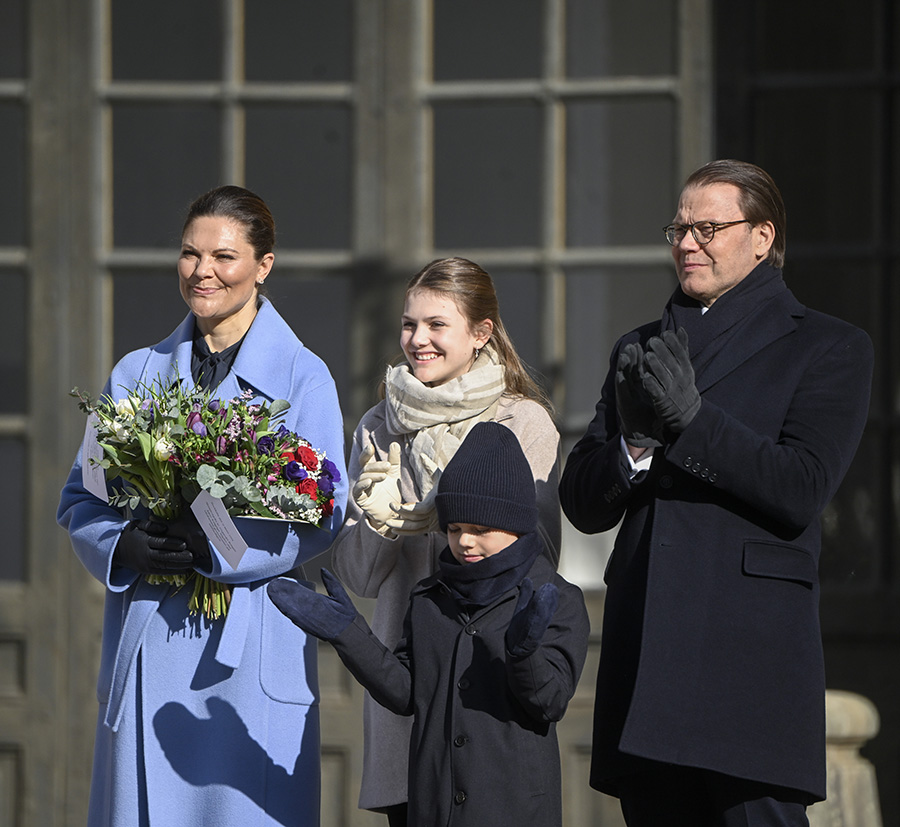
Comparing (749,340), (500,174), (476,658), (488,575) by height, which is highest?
(500,174)

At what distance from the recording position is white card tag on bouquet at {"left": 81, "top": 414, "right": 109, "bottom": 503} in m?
2.52

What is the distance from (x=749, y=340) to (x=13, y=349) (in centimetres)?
292

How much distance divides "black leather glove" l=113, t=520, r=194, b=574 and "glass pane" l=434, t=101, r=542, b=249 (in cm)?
214

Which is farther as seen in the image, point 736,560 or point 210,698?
point 210,698

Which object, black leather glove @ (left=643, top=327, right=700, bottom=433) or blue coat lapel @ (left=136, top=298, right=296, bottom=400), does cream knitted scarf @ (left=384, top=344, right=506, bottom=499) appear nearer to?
blue coat lapel @ (left=136, top=298, right=296, bottom=400)

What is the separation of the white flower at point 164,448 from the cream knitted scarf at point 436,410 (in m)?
0.51

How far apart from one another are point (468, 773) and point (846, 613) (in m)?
2.32

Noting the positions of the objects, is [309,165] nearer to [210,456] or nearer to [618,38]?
[618,38]

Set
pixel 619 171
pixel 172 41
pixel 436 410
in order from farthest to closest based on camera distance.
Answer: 1. pixel 172 41
2. pixel 619 171
3. pixel 436 410

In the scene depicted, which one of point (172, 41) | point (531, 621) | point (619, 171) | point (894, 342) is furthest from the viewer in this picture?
point (172, 41)

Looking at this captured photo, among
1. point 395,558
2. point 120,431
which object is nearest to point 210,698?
point 395,558

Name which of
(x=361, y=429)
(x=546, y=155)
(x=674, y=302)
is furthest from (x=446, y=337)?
(x=546, y=155)

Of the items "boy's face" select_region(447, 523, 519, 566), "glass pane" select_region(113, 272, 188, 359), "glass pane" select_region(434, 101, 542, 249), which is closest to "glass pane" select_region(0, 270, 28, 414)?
"glass pane" select_region(113, 272, 188, 359)

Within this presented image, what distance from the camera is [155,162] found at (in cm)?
445
